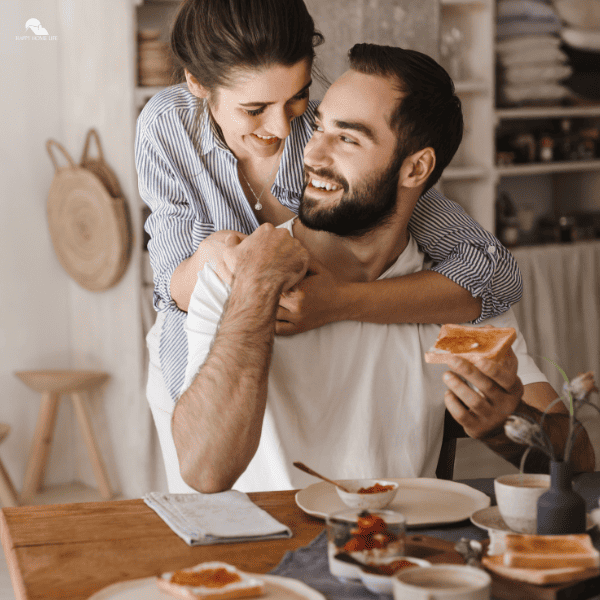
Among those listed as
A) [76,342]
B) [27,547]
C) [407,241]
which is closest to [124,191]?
[76,342]

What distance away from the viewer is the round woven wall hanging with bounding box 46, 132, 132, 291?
10.5ft

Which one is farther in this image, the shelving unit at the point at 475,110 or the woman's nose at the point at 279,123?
the shelving unit at the point at 475,110

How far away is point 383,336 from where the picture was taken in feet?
5.70

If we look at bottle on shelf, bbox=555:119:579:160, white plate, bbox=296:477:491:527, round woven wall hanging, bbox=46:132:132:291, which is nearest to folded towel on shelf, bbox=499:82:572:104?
bottle on shelf, bbox=555:119:579:160

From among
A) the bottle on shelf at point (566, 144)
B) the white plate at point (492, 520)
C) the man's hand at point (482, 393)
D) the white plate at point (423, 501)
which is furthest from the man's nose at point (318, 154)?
the bottle on shelf at point (566, 144)

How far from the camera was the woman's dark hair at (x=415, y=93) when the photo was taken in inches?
68.2

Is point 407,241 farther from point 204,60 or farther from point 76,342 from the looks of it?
point 76,342

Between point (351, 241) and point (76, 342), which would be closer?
point (351, 241)

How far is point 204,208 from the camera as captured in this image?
6.37 ft

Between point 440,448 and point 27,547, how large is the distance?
2.98 feet

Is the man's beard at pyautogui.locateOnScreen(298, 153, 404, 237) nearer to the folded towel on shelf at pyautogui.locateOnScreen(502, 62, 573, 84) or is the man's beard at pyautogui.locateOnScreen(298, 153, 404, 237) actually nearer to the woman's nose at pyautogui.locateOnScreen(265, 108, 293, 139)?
the woman's nose at pyautogui.locateOnScreen(265, 108, 293, 139)

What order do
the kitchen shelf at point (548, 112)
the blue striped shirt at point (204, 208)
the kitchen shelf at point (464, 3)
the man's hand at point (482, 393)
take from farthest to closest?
the kitchen shelf at point (548, 112), the kitchen shelf at point (464, 3), the blue striped shirt at point (204, 208), the man's hand at point (482, 393)

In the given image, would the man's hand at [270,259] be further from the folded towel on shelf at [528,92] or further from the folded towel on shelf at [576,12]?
the folded towel on shelf at [576,12]

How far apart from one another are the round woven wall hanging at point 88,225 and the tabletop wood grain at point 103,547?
6.60 ft
